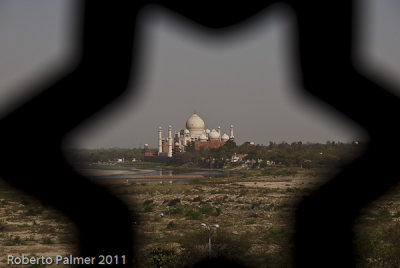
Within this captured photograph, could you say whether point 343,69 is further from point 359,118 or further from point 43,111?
point 43,111

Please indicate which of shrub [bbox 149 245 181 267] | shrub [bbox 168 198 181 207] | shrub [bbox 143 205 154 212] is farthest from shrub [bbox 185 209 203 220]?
shrub [bbox 149 245 181 267]

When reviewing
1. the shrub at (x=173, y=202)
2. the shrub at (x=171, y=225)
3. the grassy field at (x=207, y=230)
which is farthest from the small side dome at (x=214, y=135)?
the shrub at (x=171, y=225)

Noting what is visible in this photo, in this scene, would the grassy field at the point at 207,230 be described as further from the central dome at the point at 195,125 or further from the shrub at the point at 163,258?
the central dome at the point at 195,125

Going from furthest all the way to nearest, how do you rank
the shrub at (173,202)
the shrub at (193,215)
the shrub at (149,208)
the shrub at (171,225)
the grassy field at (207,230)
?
the shrub at (173,202) < the shrub at (149,208) < the shrub at (193,215) < the shrub at (171,225) < the grassy field at (207,230)

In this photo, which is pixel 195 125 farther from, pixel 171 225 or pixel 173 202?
pixel 171 225

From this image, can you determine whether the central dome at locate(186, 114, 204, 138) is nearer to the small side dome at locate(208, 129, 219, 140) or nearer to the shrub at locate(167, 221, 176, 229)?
the small side dome at locate(208, 129, 219, 140)

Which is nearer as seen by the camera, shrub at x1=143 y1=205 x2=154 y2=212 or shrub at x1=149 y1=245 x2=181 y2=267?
shrub at x1=149 y1=245 x2=181 y2=267

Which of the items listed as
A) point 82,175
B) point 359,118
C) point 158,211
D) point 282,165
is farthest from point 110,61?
point 282,165
